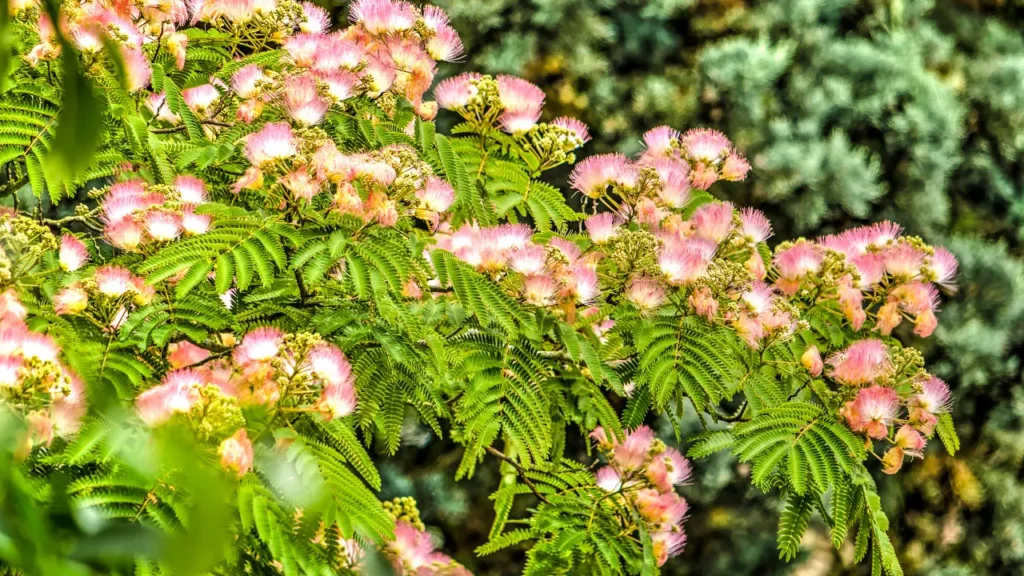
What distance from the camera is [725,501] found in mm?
7496

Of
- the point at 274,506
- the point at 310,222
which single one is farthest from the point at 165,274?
the point at 274,506

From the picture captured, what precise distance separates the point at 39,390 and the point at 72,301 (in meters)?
0.67

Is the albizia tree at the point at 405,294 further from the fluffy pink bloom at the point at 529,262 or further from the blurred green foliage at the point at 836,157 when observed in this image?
the blurred green foliage at the point at 836,157

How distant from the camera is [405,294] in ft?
9.61

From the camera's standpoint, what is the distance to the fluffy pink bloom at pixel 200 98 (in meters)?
3.12

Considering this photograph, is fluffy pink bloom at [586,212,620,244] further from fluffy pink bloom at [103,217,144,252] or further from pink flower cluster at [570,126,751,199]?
fluffy pink bloom at [103,217,144,252]

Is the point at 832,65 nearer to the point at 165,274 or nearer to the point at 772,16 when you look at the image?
the point at 772,16

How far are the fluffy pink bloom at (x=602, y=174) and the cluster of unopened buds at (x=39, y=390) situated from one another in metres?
1.56

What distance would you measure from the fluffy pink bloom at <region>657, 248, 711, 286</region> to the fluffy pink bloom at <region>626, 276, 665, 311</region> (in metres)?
0.04

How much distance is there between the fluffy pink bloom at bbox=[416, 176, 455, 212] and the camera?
2.78 m

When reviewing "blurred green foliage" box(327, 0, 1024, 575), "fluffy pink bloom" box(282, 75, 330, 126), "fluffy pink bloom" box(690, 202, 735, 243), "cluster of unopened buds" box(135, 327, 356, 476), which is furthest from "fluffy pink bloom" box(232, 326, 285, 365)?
"blurred green foliage" box(327, 0, 1024, 575)

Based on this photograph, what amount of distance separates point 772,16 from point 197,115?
545 centimetres

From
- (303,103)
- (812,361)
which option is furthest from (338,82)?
(812,361)

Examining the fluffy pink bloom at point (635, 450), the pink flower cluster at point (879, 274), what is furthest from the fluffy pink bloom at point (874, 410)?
the fluffy pink bloom at point (635, 450)
